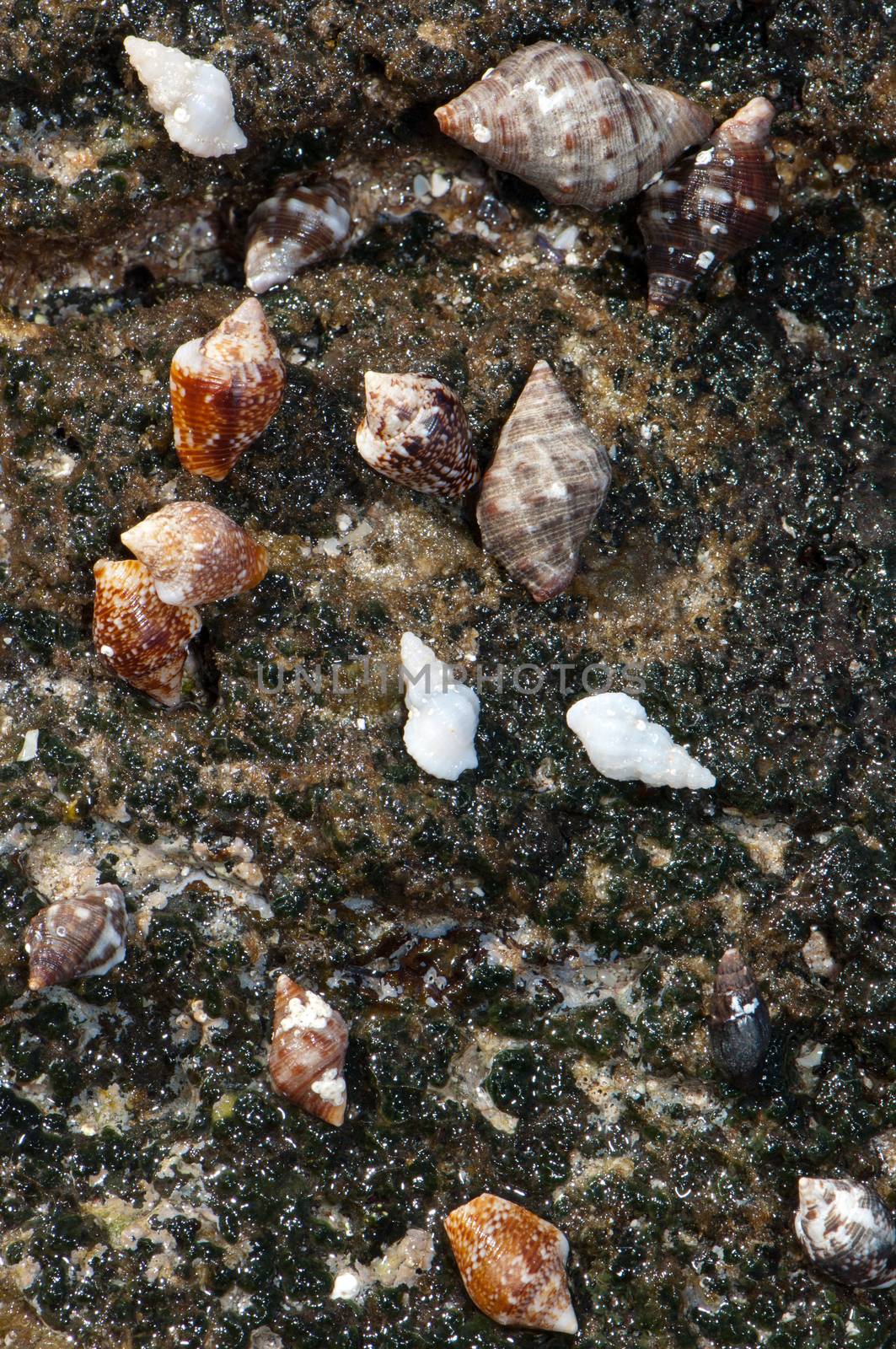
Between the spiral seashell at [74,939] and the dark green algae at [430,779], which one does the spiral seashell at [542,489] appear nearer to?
the dark green algae at [430,779]

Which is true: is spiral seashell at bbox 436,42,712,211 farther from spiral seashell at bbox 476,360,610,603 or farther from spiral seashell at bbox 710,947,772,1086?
spiral seashell at bbox 710,947,772,1086

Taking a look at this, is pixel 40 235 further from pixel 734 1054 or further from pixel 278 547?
pixel 734 1054

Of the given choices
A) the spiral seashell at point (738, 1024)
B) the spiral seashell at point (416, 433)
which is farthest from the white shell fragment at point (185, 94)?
the spiral seashell at point (738, 1024)

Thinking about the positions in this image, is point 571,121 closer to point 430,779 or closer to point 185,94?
point 185,94

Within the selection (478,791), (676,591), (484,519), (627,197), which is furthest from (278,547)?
(627,197)

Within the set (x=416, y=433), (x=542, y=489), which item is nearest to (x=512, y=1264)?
(x=542, y=489)

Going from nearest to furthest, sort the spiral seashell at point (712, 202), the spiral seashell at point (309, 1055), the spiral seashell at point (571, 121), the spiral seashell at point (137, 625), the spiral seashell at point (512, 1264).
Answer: the spiral seashell at point (512, 1264) < the spiral seashell at point (309, 1055) < the spiral seashell at point (137, 625) < the spiral seashell at point (571, 121) < the spiral seashell at point (712, 202)
